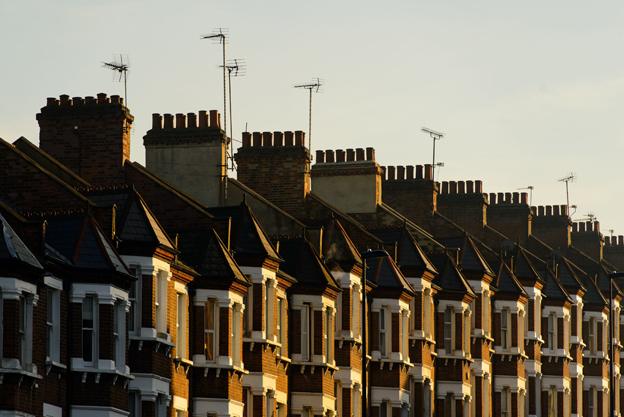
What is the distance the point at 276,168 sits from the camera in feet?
288

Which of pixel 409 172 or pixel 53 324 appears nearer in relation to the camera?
pixel 53 324

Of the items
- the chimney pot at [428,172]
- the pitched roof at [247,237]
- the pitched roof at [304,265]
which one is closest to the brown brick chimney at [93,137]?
the pitched roof at [247,237]

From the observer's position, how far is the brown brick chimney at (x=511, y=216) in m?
113

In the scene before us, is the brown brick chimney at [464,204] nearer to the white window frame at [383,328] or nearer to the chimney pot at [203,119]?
the white window frame at [383,328]

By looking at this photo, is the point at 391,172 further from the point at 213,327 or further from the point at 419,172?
the point at 213,327

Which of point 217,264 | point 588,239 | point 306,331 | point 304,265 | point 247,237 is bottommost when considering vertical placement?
point 306,331

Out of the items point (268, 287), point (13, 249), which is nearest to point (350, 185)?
point (268, 287)

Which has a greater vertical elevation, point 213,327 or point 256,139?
point 256,139

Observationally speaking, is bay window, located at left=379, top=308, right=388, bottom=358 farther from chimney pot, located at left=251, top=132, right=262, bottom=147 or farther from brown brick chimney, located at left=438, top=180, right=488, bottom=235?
brown brick chimney, located at left=438, top=180, right=488, bottom=235

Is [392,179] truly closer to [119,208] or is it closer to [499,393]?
[499,393]

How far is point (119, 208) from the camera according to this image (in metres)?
67.9

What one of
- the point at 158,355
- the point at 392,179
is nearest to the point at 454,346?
the point at 392,179

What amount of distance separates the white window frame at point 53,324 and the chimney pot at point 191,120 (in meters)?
21.3

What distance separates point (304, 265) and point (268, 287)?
4.26 meters
